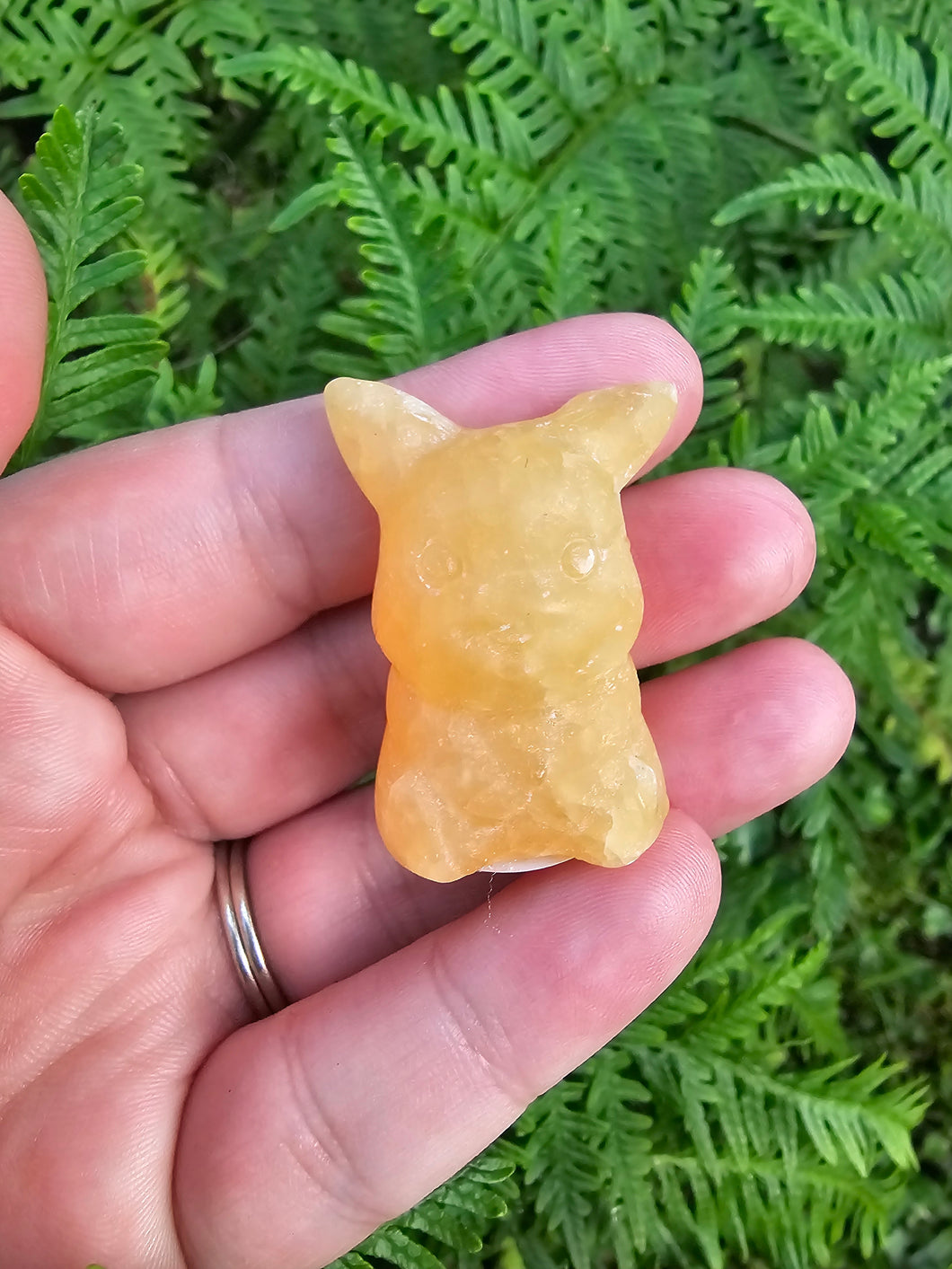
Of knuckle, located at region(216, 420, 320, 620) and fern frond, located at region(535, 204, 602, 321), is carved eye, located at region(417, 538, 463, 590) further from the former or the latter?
fern frond, located at region(535, 204, 602, 321)

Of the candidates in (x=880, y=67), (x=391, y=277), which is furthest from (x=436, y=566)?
(x=880, y=67)

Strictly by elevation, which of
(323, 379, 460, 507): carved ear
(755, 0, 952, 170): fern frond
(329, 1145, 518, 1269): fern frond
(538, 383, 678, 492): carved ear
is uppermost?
(755, 0, 952, 170): fern frond

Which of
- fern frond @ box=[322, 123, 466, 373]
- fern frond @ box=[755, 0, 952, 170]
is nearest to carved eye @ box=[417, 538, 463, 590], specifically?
fern frond @ box=[322, 123, 466, 373]

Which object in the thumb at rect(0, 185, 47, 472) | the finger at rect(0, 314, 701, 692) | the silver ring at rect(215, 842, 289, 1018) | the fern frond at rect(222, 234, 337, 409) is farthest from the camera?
the fern frond at rect(222, 234, 337, 409)

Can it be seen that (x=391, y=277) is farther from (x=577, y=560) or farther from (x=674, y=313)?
(x=577, y=560)

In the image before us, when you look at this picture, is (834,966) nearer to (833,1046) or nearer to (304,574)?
(833,1046)
